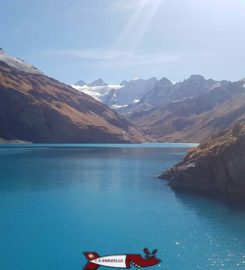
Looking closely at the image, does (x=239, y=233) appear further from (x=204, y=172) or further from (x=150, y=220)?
(x=204, y=172)

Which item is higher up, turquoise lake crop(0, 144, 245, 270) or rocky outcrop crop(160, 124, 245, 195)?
rocky outcrop crop(160, 124, 245, 195)

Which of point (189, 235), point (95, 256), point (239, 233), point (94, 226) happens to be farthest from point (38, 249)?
point (239, 233)

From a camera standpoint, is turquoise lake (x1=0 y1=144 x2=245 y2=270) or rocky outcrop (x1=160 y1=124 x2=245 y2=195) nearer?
turquoise lake (x1=0 y1=144 x2=245 y2=270)

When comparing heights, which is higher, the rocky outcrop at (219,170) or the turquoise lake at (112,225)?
the rocky outcrop at (219,170)

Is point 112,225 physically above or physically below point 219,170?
below

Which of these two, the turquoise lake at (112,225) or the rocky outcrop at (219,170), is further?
→ the rocky outcrop at (219,170)
